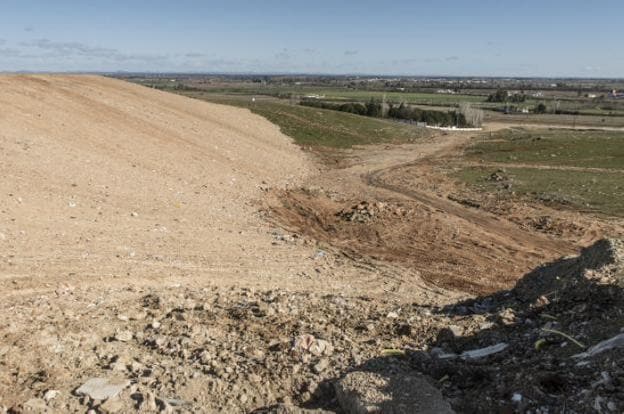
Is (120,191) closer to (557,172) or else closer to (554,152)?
(557,172)

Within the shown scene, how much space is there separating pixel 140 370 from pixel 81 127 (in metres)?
18.5

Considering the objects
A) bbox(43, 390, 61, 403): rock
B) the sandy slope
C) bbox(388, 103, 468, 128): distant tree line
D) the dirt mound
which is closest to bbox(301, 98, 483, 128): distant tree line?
bbox(388, 103, 468, 128): distant tree line

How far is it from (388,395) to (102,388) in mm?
Result: 3190

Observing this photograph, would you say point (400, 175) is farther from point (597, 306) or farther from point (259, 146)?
point (597, 306)

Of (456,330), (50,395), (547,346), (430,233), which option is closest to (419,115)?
(430,233)

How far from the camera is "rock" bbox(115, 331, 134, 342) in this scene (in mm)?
7172

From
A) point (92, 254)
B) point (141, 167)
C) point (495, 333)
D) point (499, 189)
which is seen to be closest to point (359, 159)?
point (499, 189)

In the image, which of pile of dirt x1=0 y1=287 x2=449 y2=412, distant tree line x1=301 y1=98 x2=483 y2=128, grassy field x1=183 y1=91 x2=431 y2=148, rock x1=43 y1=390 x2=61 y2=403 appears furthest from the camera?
distant tree line x1=301 y1=98 x2=483 y2=128

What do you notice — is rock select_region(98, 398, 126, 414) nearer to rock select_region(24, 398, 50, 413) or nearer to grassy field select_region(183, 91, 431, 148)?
rock select_region(24, 398, 50, 413)

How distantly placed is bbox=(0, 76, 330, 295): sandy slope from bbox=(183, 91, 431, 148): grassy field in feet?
35.3

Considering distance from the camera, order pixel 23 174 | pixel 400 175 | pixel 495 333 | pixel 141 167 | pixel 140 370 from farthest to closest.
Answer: pixel 400 175
pixel 141 167
pixel 23 174
pixel 495 333
pixel 140 370

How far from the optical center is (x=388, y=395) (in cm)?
563

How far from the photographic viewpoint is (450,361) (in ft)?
22.0

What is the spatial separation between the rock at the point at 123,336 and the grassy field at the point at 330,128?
32923 mm
